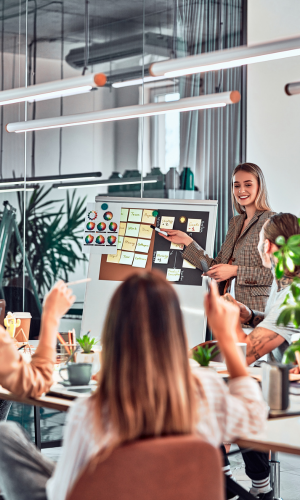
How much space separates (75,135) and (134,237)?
1.26 metres

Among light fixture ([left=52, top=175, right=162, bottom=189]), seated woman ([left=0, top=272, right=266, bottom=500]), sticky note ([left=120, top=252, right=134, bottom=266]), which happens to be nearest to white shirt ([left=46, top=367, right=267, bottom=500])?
seated woman ([left=0, top=272, right=266, bottom=500])

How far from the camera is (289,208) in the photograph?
5.22 meters

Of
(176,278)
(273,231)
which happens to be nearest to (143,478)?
(273,231)

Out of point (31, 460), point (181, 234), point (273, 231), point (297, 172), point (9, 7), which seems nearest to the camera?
point (31, 460)

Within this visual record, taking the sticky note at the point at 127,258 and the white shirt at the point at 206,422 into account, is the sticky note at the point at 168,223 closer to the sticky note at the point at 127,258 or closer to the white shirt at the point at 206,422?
the sticky note at the point at 127,258

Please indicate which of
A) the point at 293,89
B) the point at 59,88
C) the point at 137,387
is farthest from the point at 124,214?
the point at 137,387

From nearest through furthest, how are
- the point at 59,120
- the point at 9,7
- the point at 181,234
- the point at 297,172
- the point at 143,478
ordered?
the point at 143,478 < the point at 59,120 < the point at 181,234 < the point at 9,7 < the point at 297,172

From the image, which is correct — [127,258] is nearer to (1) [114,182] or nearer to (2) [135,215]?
(2) [135,215]

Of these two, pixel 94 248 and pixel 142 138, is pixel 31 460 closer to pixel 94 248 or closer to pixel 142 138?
pixel 94 248

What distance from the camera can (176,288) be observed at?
3918 mm

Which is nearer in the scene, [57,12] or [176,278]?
[176,278]

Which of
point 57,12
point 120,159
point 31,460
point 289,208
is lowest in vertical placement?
point 31,460

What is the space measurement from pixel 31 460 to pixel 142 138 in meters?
3.77

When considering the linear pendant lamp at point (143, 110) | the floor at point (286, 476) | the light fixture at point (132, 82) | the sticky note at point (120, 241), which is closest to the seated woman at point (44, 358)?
the linear pendant lamp at point (143, 110)
